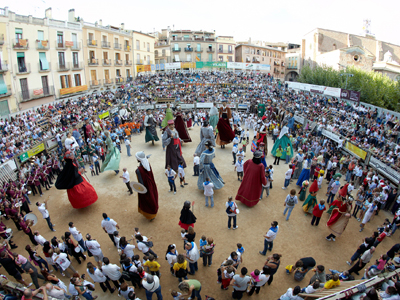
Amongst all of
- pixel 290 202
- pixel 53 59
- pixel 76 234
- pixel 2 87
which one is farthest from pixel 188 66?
pixel 76 234

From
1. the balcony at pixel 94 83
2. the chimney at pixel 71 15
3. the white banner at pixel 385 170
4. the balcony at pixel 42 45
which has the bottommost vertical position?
the white banner at pixel 385 170

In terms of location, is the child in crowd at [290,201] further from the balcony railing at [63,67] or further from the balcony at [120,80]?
the balcony at [120,80]

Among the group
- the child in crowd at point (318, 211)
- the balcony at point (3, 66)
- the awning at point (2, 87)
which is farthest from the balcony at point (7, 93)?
the child in crowd at point (318, 211)

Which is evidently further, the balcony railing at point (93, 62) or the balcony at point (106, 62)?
the balcony at point (106, 62)

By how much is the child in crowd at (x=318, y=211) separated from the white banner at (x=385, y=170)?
4.10 m

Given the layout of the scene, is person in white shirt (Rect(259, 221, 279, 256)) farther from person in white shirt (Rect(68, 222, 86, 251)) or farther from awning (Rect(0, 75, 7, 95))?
awning (Rect(0, 75, 7, 95))

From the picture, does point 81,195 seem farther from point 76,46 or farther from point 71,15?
point 71,15

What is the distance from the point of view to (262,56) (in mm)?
47188

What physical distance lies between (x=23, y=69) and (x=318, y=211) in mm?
23881

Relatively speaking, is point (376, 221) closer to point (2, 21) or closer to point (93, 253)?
point (93, 253)

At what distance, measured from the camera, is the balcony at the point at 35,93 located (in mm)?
19891

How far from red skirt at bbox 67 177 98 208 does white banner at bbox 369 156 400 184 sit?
1168cm

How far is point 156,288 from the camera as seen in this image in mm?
4836

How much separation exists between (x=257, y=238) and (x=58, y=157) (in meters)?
10.5
